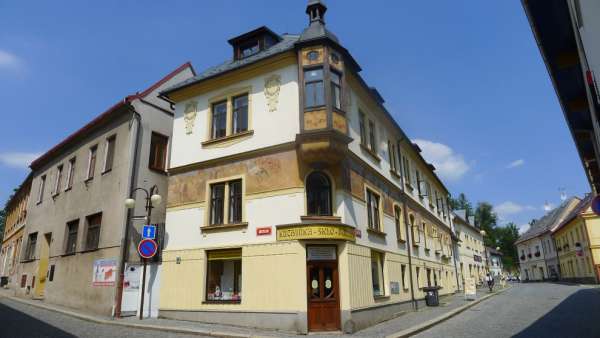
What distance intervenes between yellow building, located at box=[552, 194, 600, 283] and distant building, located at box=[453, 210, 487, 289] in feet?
36.0

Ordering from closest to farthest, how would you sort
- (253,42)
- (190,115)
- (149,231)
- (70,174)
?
(149,231) < (190,115) < (253,42) < (70,174)

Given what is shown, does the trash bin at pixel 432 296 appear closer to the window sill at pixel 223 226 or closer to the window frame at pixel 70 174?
the window sill at pixel 223 226

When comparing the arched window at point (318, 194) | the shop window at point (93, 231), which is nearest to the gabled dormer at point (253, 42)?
the arched window at point (318, 194)

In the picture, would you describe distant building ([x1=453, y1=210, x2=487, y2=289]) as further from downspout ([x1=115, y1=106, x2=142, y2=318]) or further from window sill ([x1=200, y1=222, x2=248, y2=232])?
downspout ([x1=115, y1=106, x2=142, y2=318])

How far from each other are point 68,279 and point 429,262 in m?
20.4

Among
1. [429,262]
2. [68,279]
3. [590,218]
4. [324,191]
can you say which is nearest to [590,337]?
[324,191]

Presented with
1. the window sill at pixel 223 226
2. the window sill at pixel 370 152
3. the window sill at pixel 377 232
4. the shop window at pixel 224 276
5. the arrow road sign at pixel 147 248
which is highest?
the window sill at pixel 370 152

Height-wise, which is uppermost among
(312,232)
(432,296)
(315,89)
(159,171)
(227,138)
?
(315,89)

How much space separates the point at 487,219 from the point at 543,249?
61.7ft

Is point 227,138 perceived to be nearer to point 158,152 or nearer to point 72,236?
point 158,152

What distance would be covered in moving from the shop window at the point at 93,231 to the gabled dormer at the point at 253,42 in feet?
32.9

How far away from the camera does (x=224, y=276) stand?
1450 centimetres

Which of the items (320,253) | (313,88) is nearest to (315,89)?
(313,88)

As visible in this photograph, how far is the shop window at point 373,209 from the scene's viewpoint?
53.9ft
